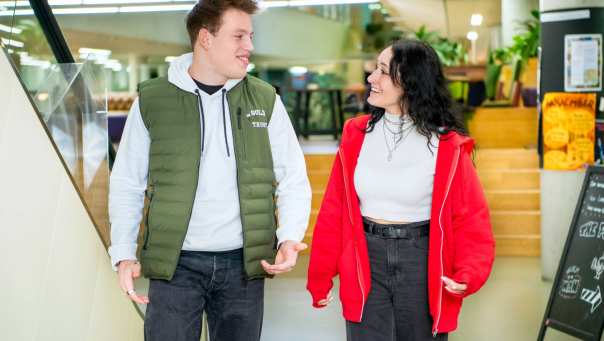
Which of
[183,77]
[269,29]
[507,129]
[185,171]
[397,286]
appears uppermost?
[269,29]

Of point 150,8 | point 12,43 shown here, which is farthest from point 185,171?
point 150,8

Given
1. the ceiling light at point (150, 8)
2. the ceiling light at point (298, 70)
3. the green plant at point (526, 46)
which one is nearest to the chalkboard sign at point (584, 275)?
the green plant at point (526, 46)

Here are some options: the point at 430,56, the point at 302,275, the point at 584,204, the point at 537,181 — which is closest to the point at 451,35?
the point at 537,181

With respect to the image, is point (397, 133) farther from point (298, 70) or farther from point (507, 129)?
point (298, 70)

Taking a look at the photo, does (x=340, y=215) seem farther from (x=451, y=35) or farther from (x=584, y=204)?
(x=451, y=35)

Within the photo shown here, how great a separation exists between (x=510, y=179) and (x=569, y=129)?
2.95 meters

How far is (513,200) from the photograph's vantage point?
8695 mm

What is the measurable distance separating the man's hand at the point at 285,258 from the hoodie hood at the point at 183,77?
49cm

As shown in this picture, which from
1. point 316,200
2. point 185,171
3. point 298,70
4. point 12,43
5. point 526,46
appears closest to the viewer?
point 185,171

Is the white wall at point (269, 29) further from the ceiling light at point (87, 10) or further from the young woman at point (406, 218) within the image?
the young woman at point (406, 218)

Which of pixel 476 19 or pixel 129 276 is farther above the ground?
pixel 476 19

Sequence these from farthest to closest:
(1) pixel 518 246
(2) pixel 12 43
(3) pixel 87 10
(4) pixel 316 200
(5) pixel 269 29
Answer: (5) pixel 269 29 → (3) pixel 87 10 → (4) pixel 316 200 → (1) pixel 518 246 → (2) pixel 12 43

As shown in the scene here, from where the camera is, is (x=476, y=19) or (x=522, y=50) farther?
(x=476, y=19)

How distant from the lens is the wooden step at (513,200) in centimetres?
863
